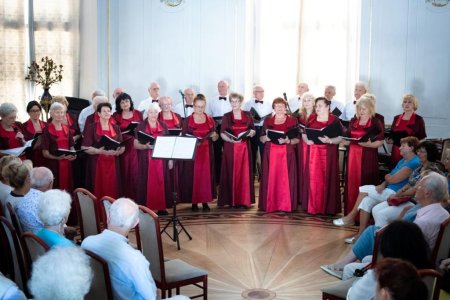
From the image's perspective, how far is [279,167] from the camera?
303 inches

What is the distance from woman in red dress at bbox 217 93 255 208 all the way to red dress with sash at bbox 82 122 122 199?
56.2 inches

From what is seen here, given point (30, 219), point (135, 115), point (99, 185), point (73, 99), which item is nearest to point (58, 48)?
point (73, 99)

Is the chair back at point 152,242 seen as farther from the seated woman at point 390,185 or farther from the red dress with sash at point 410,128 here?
the red dress with sash at point 410,128

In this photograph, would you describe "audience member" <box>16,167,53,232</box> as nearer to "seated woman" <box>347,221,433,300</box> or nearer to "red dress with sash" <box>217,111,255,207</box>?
"seated woman" <box>347,221,433,300</box>

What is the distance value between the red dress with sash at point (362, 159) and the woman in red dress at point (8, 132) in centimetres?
385

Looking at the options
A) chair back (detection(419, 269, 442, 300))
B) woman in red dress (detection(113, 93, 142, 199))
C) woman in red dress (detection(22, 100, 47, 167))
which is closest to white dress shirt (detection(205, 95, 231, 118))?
woman in red dress (detection(113, 93, 142, 199))

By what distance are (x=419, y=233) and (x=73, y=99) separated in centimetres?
806

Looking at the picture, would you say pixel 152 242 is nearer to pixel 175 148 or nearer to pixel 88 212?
pixel 88 212

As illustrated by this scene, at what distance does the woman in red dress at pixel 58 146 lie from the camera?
682cm

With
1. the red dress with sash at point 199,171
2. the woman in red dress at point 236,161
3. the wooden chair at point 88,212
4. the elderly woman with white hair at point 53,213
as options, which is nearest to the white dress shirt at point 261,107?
Result: the woman in red dress at point 236,161

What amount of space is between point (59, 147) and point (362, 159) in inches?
139

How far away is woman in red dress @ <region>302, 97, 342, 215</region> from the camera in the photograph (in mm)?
7410

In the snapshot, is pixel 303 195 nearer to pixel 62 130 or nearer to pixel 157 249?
pixel 62 130

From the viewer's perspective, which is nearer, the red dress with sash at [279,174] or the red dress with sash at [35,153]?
the red dress with sash at [35,153]
